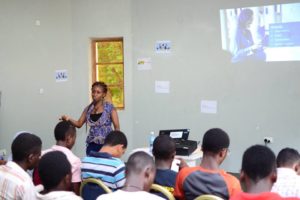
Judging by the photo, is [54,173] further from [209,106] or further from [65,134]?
[209,106]

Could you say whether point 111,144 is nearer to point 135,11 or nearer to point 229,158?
point 229,158

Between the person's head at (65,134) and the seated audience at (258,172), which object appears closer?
the seated audience at (258,172)

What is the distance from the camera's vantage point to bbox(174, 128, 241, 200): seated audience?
7.15 feet

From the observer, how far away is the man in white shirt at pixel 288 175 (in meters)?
2.20

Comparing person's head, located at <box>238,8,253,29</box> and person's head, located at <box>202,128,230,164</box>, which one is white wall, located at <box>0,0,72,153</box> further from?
person's head, located at <box>202,128,230,164</box>

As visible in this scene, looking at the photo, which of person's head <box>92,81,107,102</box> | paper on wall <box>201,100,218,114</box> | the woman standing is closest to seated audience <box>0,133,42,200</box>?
the woman standing

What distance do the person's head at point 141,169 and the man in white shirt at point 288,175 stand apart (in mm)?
797

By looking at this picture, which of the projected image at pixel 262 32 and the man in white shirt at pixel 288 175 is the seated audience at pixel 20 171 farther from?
the projected image at pixel 262 32

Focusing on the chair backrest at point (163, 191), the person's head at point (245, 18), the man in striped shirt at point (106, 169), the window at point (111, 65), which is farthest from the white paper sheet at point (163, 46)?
the chair backrest at point (163, 191)

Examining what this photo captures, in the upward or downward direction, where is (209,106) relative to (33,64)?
downward

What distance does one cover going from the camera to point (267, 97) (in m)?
5.20

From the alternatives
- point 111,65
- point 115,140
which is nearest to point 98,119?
point 115,140

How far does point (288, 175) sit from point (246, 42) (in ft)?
10.6

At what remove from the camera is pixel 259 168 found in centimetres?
177
